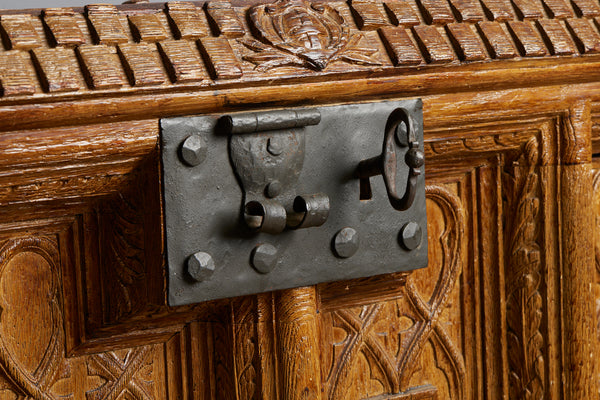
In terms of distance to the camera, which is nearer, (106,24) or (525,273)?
(106,24)

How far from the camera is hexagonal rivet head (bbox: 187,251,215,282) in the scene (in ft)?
2.45

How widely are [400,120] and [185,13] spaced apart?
24 cm

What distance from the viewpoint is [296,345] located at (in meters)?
0.81

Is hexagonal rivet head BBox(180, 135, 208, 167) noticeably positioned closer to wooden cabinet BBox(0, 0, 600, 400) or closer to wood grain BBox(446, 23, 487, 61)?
wooden cabinet BBox(0, 0, 600, 400)

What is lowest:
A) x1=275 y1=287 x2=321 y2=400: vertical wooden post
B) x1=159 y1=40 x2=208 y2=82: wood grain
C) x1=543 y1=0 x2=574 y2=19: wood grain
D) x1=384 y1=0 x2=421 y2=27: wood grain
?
x1=275 y1=287 x2=321 y2=400: vertical wooden post

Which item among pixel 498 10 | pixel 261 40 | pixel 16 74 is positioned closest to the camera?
pixel 16 74

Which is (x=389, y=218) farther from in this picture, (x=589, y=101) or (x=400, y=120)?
(x=589, y=101)

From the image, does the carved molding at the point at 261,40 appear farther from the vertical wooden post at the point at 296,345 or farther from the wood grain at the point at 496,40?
the vertical wooden post at the point at 296,345

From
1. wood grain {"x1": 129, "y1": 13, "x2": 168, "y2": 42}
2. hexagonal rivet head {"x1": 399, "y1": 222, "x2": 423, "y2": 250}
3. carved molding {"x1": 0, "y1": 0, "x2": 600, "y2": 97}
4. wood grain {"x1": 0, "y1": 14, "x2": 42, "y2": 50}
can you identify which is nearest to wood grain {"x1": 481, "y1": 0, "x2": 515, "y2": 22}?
carved molding {"x1": 0, "y1": 0, "x2": 600, "y2": 97}

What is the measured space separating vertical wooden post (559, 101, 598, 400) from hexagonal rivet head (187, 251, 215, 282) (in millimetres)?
439

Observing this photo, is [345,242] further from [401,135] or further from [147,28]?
[147,28]

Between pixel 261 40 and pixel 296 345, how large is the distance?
1.01 feet

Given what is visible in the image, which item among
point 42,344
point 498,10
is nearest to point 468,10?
point 498,10

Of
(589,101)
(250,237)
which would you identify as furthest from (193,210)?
(589,101)
